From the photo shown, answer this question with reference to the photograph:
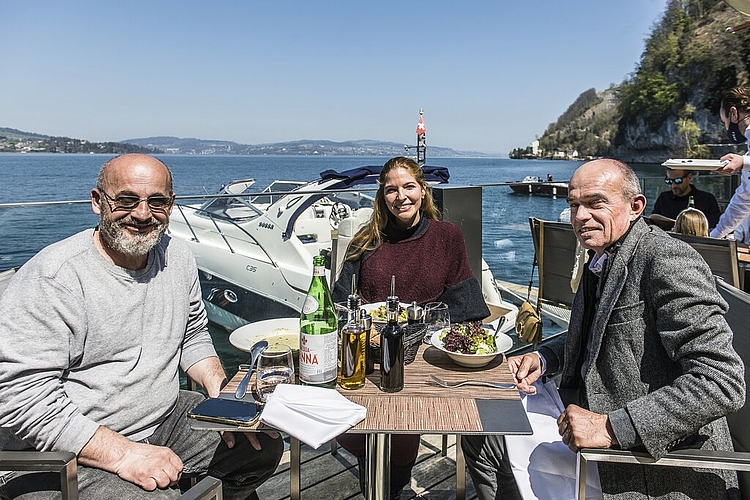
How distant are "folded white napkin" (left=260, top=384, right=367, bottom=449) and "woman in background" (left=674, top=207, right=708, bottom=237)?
316 cm

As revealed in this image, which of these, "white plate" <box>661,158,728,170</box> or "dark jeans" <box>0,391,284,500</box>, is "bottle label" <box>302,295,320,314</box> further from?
"white plate" <box>661,158,728,170</box>

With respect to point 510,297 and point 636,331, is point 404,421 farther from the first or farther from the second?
point 510,297

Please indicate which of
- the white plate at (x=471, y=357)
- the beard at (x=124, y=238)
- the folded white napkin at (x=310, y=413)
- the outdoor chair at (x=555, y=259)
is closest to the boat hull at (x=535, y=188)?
the outdoor chair at (x=555, y=259)

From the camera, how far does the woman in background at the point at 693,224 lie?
3.64 m

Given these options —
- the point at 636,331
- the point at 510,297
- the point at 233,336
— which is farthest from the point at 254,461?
the point at 510,297

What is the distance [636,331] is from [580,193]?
468mm

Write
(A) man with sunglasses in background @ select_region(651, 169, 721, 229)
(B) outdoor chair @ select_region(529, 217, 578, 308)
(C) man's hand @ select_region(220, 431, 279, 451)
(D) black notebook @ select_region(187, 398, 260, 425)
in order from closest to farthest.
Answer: (D) black notebook @ select_region(187, 398, 260, 425) → (C) man's hand @ select_region(220, 431, 279, 451) → (B) outdoor chair @ select_region(529, 217, 578, 308) → (A) man with sunglasses in background @ select_region(651, 169, 721, 229)

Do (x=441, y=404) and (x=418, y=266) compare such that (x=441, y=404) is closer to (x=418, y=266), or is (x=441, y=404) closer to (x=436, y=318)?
(x=436, y=318)

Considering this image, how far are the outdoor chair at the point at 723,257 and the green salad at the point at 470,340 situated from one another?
1.55 m

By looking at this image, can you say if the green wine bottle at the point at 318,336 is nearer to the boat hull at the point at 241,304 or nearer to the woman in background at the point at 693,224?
the woman in background at the point at 693,224

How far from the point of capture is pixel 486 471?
1.96m

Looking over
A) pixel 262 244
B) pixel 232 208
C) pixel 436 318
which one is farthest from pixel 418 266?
pixel 262 244

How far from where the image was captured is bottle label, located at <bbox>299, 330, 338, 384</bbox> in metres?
1.52

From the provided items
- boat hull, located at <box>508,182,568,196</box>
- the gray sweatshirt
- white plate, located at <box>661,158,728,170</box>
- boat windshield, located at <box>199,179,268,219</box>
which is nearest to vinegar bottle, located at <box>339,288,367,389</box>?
the gray sweatshirt
